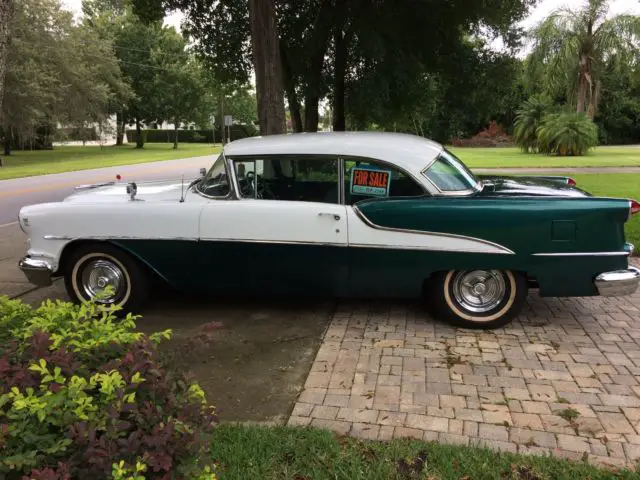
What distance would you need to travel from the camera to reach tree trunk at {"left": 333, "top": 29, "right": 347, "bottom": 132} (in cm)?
1545

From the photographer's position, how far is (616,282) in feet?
13.6

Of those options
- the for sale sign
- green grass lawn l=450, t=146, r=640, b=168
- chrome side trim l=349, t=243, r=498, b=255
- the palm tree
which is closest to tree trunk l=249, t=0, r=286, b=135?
the for sale sign

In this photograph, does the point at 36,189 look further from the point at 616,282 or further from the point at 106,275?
the point at 616,282

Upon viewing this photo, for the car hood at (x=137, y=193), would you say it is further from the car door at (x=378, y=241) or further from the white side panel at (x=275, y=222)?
the car door at (x=378, y=241)

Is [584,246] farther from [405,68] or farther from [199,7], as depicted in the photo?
[199,7]

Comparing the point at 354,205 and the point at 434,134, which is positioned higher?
the point at 434,134

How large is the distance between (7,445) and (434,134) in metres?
54.5

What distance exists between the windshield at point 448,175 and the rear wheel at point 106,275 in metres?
2.58

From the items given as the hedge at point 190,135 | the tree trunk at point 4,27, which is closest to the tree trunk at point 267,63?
the tree trunk at point 4,27

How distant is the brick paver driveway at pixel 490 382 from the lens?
9.89 feet

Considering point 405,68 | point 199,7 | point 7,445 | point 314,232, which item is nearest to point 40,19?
point 199,7

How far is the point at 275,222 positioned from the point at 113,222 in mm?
1374

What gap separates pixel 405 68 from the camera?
1493 centimetres

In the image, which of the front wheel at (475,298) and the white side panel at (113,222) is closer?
the front wheel at (475,298)
